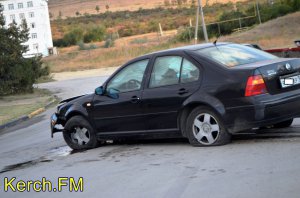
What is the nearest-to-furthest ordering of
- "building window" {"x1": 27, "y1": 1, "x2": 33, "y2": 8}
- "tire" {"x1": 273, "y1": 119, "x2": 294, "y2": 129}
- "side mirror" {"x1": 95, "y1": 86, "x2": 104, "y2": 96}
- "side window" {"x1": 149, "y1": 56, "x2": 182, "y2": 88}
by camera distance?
"side window" {"x1": 149, "y1": 56, "x2": 182, "y2": 88}
"tire" {"x1": 273, "y1": 119, "x2": 294, "y2": 129}
"side mirror" {"x1": 95, "y1": 86, "x2": 104, "y2": 96}
"building window" {"x1": 27, "y1": 1, "x2": 33, "y2": 8}

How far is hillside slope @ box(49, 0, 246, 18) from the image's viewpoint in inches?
5871

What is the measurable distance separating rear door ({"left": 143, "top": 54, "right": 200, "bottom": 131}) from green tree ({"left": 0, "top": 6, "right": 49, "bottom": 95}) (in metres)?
22.0

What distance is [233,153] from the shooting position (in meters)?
8.13

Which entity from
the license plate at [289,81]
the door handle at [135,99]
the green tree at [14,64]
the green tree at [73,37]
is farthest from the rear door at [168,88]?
the green tree at [73,37]

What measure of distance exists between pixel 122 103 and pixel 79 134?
4.51 ft

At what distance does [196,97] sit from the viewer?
8633mm

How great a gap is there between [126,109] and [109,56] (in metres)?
56.5

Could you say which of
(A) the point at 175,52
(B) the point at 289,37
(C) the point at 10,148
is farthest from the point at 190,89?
(B) the point at 289,37

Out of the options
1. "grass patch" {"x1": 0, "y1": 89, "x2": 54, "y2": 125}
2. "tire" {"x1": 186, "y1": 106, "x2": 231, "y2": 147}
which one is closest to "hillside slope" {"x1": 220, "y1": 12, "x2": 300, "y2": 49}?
"grass patch" {"x1": 0, "y1": 89, "x2": 54, "y2": 125}

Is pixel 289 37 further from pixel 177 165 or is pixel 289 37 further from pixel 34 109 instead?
pixel 177 165

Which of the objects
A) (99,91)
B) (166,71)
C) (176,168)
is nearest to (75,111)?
(99,91)

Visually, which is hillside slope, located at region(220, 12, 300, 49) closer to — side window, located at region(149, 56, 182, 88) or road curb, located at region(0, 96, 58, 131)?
road curb, located at region(0, 96, 58, 131)

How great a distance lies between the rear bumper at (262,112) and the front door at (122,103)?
1623 millimetres

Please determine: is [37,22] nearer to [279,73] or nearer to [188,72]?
[188,72]
